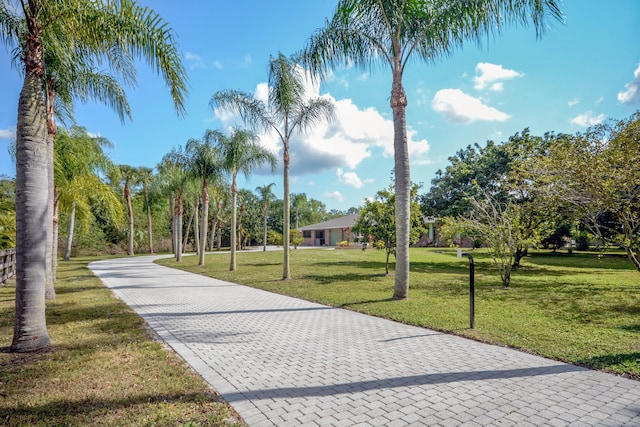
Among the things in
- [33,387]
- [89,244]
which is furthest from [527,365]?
[89,244]

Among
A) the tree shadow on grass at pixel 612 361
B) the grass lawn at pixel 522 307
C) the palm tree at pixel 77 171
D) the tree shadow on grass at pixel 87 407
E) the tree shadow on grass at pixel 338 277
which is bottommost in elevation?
the tree shadow on grass at pixel 338 277

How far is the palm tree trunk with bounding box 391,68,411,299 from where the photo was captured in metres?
8.89

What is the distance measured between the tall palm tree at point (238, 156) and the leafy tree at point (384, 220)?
604cm

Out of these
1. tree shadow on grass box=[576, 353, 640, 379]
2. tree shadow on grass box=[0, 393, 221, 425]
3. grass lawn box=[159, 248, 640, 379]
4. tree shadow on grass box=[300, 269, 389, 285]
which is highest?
tree shadow on grass box=[0, 393, 221, 425]

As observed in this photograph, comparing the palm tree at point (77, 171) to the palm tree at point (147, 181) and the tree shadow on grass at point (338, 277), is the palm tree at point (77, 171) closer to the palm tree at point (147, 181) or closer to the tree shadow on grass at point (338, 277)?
the tree shadow on grass at point (338, 277)

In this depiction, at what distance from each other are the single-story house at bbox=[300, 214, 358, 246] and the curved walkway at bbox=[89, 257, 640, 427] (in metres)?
38.5

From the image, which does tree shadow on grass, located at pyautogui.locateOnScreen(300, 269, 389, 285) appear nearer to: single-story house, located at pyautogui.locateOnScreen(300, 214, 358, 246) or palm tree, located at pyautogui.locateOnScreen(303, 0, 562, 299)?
palm tree, located at pyautogui.locateOnScreen(303, 0, 562, 299)

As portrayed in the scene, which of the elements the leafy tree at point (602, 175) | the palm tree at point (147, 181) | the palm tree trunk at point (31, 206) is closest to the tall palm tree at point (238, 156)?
the palm tree trunk at point (31, 206)

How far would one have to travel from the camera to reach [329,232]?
5084cm

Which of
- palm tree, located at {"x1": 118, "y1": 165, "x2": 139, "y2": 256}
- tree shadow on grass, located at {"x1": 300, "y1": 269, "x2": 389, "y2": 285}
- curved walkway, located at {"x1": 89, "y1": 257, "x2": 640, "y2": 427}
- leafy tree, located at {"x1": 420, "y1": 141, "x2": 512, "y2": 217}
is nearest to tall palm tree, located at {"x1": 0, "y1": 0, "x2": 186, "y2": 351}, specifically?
curved walkway, located at {"x1": 89, "y1": 257, "x2": 640, "y2": 427}

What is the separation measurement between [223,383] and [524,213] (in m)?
14.2

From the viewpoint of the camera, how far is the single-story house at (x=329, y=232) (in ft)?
154

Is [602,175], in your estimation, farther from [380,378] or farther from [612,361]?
[380,378]

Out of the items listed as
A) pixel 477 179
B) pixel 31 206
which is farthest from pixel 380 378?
pixel 477 179
